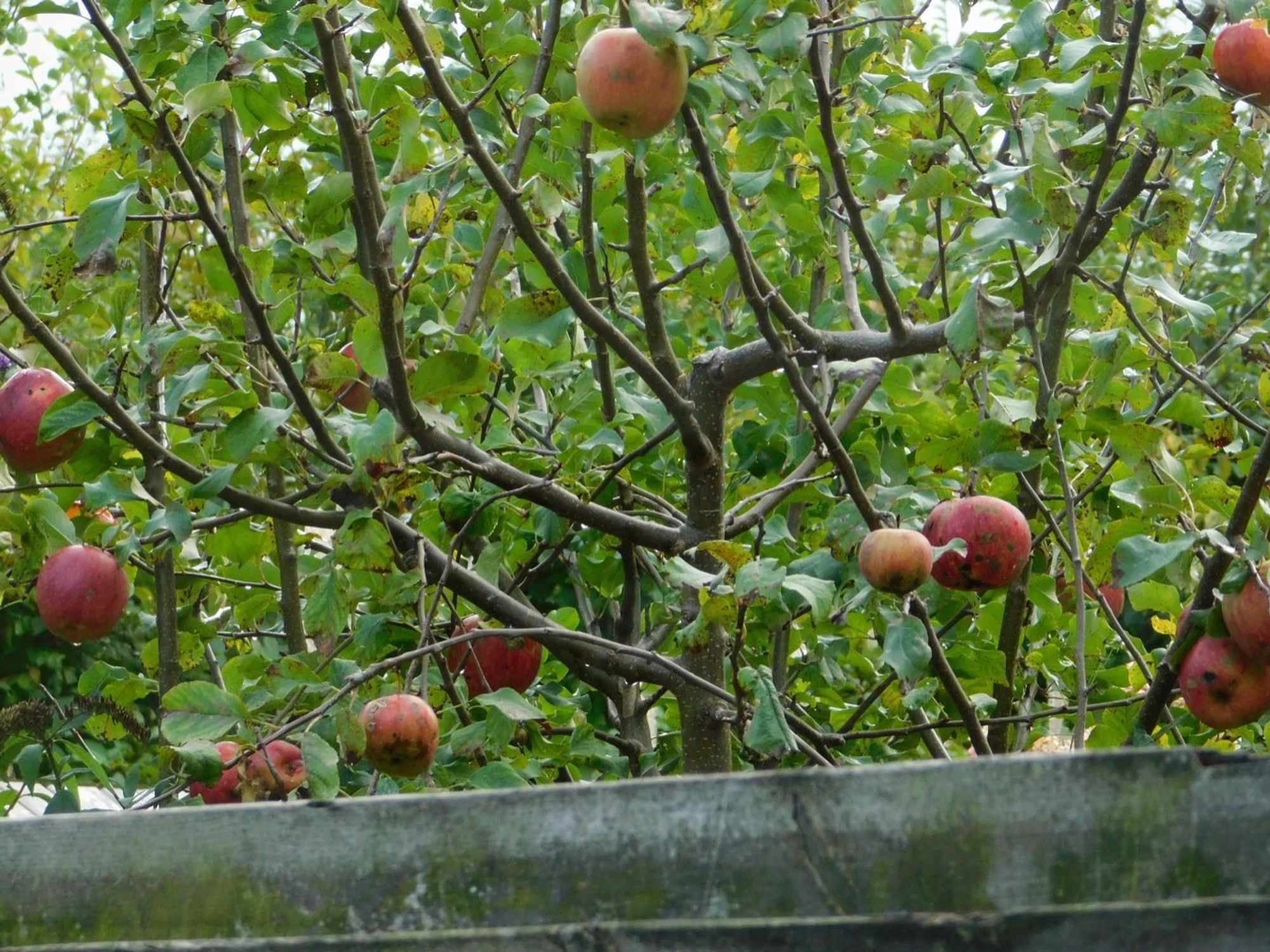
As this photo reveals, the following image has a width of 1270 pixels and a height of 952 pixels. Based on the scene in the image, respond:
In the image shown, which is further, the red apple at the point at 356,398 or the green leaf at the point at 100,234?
the red apple at the point at 356,398

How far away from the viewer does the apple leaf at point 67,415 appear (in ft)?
5.02

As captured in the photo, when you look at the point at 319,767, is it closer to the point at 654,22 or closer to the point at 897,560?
the point at 897,560

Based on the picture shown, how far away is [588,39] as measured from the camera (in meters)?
1.43

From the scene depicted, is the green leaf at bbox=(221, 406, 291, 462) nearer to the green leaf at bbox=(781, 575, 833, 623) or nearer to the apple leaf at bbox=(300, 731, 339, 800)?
the apple leaf at bbox=(300, 731, 339, 800)

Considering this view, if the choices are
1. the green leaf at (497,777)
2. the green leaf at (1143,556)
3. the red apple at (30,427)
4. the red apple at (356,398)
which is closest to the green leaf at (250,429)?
the red apple at (30,427)

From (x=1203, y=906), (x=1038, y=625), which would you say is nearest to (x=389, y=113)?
(x=1038, y=625)

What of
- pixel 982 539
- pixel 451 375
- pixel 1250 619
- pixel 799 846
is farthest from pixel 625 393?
pixel 799 846

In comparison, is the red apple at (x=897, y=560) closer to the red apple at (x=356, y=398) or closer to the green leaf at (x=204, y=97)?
the green leaf at (x=204, y=97)

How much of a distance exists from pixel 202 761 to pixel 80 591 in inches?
20.8

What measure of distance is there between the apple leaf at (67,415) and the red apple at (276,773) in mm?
404

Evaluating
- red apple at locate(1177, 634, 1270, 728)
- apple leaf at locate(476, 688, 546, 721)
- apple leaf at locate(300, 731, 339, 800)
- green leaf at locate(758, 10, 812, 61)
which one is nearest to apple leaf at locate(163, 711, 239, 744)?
apple leaf at locate(300, 731, 339, 800)

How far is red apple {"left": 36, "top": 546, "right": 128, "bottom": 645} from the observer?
67.1 inches

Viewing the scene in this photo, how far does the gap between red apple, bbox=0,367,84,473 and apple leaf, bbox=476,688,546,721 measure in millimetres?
588

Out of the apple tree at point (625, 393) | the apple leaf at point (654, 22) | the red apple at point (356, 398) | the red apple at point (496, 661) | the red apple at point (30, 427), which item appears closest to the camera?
the apple leaf at point (654, 22)
